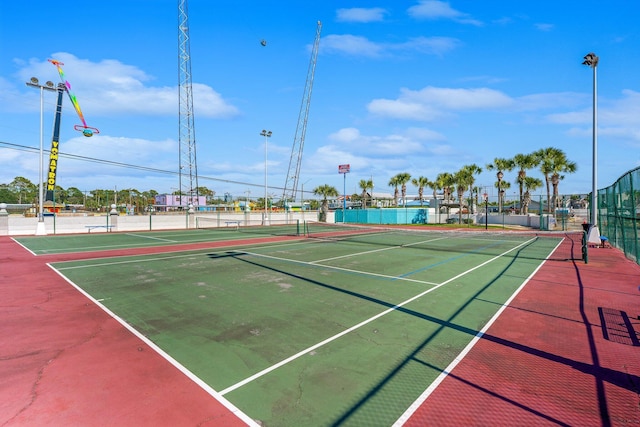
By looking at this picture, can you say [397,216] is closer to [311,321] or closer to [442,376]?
[311,321]

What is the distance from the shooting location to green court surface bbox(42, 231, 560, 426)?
15.5 ft

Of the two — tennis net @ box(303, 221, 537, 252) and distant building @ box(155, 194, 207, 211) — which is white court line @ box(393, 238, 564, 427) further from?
distant building @ box(155, 194, 207, 211)

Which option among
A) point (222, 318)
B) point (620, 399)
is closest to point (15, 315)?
point (222, 318)

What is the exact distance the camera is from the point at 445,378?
5.17m

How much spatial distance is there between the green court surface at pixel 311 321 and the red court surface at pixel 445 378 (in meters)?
0.39

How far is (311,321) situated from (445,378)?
10.9 feet

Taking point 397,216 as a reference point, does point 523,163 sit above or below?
above

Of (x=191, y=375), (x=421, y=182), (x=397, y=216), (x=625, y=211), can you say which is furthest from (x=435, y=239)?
(x=421, y=182)

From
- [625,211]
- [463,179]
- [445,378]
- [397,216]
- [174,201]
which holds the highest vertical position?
[463,179]

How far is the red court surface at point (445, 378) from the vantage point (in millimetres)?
4270

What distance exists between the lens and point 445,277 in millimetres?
12594

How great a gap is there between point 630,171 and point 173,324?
615 inches

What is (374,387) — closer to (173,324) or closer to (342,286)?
(173,324)

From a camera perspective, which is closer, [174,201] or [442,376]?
[442,376]
